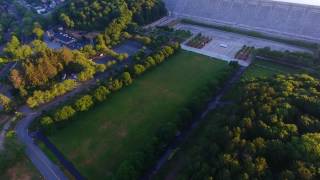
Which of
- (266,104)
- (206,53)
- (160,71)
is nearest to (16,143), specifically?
(160,71)

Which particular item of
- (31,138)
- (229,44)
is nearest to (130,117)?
(31,138)

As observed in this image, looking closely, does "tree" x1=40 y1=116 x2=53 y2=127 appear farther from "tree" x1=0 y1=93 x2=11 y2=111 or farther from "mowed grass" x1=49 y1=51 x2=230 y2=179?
"tree" x1=0 y1=93 x2=11 y2=111

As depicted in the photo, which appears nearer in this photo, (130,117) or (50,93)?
(130,117)

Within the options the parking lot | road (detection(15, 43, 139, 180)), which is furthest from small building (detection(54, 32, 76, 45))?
the parking lot

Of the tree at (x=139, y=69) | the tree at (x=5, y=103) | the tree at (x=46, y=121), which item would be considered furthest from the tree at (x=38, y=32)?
the tree at (x=46, y=121)

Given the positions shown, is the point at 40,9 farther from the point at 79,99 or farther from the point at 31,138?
the point at 31,138

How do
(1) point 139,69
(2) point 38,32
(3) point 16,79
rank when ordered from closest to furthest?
(3) point 16,79
(1) point 139,69
(2) point 38,32

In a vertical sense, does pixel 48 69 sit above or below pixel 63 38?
above

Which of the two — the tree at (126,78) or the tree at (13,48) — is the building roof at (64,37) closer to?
the tree at (13,48)

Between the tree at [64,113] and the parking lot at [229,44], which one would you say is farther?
the parking lot at [229,44]
